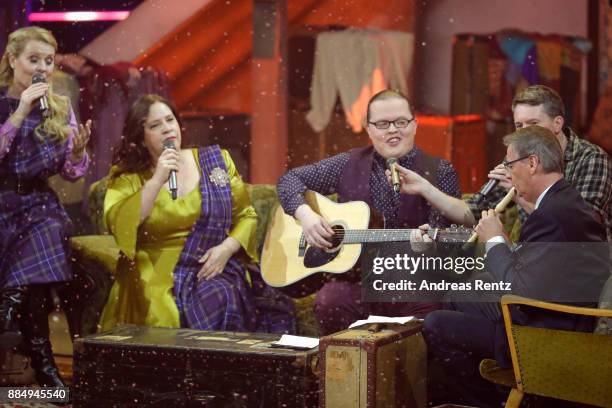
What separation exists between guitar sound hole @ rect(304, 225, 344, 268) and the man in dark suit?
72 cm

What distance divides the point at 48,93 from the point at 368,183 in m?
1.56

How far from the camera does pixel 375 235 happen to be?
170 inches

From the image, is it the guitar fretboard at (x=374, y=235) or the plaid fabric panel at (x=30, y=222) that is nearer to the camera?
the guitar fretboard at (x=374, y=235)

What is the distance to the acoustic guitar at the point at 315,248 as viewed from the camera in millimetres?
4359

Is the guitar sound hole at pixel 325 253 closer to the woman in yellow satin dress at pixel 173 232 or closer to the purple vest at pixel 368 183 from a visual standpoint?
the purple vest at pixel 368 183

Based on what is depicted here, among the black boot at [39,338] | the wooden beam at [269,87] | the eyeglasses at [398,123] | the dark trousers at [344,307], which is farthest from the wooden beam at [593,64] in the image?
the black boot at [39,338]

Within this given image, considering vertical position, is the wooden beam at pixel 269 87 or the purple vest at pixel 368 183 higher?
the wooden beam at pixel 269 87

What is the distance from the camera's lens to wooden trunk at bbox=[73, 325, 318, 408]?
3.69 m

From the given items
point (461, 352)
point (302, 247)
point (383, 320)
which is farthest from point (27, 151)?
point (461, 352)

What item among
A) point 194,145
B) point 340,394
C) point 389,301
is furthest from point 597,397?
point 194,145

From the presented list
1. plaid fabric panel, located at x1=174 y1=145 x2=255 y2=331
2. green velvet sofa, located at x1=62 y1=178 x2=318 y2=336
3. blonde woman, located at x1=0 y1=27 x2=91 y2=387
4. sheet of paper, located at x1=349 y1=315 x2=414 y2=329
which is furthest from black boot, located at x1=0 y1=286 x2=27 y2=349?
sheet of paper, located at x1=349 y1=315 x2=414 y2=329

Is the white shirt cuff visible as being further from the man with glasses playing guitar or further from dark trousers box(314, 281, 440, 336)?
dark trousers box(314, 281, 440, 336)

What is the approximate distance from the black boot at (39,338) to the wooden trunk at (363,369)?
151 cm

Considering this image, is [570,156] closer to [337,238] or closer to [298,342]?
[337,238]
